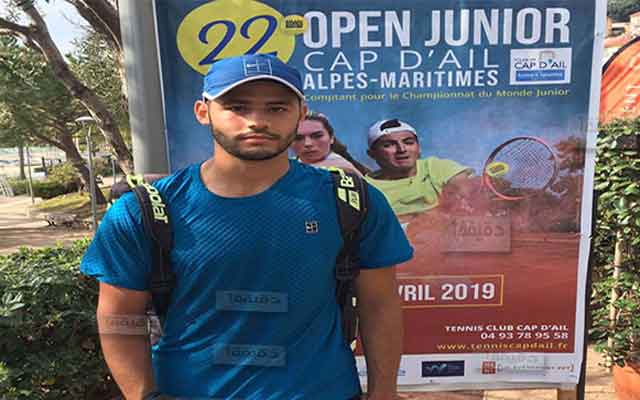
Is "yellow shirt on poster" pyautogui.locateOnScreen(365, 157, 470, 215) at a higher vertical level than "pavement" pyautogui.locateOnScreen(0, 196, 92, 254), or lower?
higher

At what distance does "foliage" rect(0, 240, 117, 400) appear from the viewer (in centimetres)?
282

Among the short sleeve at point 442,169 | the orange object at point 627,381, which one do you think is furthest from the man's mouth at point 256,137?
the orange object at point 627,381

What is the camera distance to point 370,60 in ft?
7.91

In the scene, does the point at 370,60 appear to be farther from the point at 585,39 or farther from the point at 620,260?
the point at 620,260

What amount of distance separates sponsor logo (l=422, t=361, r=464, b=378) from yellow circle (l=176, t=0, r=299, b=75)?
1676 mm

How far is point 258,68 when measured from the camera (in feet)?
4.47

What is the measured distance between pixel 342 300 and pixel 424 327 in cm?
126

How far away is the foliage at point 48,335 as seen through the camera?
9.25ft

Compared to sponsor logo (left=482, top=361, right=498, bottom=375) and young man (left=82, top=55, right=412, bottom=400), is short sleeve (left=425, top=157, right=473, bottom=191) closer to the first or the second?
sponsor logo (left=482, top=361, right=498, bottom=375)

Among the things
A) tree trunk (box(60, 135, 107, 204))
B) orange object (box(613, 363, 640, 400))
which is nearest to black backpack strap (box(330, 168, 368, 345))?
orange object (box(613, 363, 640, 400))

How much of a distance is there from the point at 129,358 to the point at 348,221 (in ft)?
2.39

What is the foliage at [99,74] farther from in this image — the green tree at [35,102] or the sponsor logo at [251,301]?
the sponsor logo at [251,301]

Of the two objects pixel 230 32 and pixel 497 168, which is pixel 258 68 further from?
pixel 497 168

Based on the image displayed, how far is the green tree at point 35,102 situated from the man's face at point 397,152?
16052 millimetres
